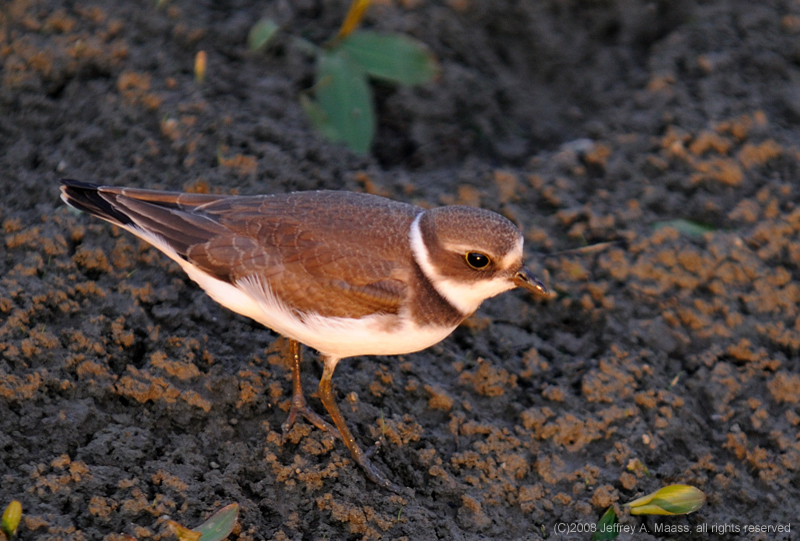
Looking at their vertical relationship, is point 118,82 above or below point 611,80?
above

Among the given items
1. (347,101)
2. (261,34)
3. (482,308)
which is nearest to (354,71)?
(347,101)

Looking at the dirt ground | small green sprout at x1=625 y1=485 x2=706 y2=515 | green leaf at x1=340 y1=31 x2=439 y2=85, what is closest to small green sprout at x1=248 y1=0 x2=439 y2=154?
green leaf at x1=340 y1=31 x2=439 y2=85

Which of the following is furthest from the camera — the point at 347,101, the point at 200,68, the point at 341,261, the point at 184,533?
the point at 347,101

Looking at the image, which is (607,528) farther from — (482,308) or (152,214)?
(152,214)

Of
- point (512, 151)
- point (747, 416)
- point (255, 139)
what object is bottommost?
point (747, 416)

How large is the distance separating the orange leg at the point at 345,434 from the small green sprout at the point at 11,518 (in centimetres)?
162

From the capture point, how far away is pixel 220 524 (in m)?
3.76

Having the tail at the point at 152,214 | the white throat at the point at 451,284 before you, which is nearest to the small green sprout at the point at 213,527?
the tail at the point at 152,214

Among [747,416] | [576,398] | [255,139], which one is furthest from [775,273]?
[255,139]

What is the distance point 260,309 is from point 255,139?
200 centimetres

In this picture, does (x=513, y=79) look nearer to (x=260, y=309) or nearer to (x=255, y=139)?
(x=255, y=139)

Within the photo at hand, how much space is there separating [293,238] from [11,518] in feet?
6.07

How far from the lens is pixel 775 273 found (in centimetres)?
552

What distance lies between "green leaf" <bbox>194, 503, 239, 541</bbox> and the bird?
64cm
